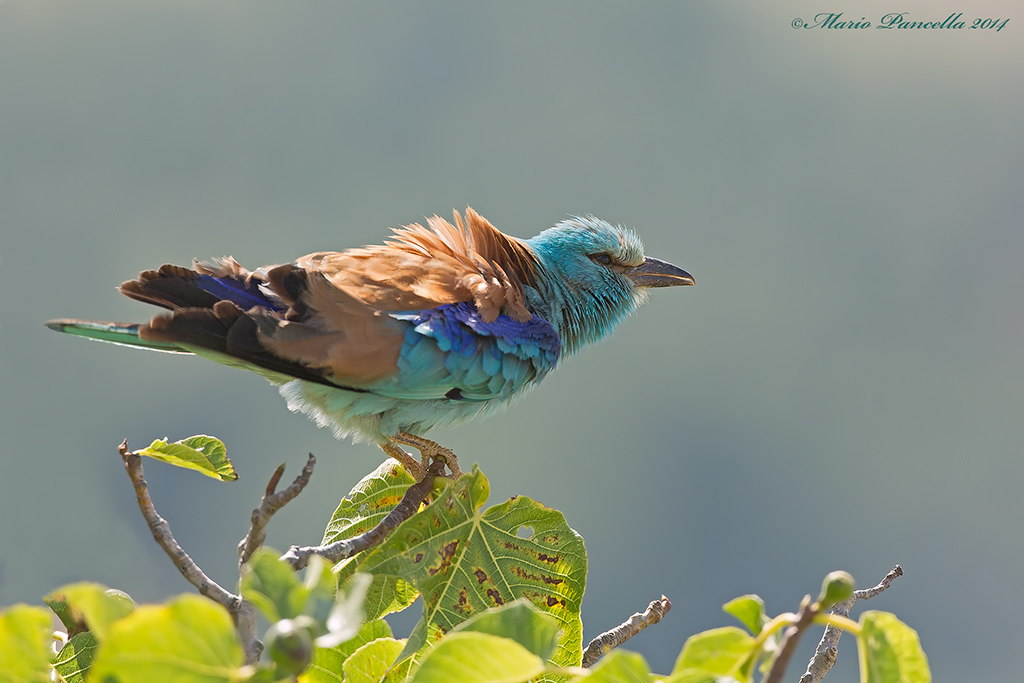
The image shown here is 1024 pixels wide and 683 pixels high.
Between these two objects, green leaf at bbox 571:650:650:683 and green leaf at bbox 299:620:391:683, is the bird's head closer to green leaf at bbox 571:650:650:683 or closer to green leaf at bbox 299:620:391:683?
green leaf at bbox 299:620:391:683

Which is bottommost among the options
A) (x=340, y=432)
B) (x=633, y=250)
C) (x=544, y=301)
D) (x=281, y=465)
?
(x=281, y=465)

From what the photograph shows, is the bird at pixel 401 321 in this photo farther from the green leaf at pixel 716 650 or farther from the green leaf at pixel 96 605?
the green leaf at pixel 716 650

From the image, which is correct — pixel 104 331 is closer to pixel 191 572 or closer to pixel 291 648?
pixel 191 572

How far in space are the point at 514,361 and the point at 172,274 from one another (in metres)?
1.10

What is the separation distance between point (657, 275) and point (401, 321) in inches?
64.3

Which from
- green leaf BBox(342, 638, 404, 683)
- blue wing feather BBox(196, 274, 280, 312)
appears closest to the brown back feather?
blue wing feather BBox(196, 274, 280, 312)

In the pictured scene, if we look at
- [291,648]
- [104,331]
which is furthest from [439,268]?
[291,648]

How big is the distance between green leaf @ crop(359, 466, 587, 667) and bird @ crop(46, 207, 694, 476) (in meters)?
0.40

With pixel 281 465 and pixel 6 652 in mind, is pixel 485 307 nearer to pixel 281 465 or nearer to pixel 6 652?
pixel 281 465

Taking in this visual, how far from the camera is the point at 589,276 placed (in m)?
3.38

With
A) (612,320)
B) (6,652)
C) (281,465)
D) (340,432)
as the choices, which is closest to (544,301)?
(612,320)

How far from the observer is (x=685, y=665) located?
843 millimetres

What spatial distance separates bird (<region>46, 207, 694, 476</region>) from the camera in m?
1.99

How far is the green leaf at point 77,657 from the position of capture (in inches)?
63.3
